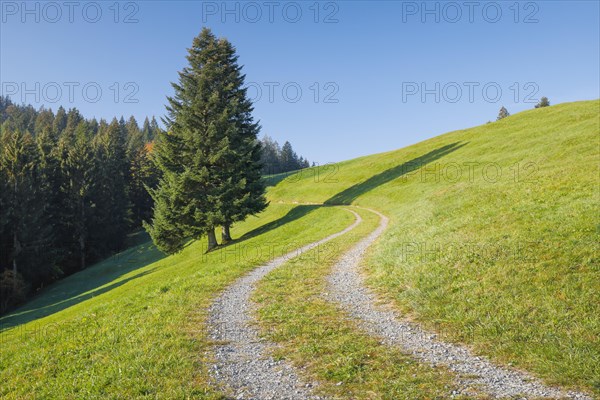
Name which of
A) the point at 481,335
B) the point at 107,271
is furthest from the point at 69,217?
the point at 481,335

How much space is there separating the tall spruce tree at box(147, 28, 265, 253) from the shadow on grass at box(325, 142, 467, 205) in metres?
15.0

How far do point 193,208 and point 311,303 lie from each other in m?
21.5

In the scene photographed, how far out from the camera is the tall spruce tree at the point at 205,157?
30547 mm

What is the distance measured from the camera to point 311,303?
Answer: 11781 mm

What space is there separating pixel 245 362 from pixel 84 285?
1522 inches

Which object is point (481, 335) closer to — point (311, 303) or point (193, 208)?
point (311, 303)

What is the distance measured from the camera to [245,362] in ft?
26.1

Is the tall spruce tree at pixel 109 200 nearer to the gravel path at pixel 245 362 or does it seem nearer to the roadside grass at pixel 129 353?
the roadside grass at pixel 129 353

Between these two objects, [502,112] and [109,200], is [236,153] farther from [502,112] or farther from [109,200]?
[502,112]

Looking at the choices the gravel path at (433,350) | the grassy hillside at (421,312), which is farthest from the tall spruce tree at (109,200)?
the gravel path at (433,350)

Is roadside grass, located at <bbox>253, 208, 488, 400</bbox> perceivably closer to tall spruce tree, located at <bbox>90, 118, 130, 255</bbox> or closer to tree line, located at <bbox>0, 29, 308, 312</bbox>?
tree line, located at <bbox>0, 29, 308, 312</bbox>

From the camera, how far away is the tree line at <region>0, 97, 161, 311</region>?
4806cm

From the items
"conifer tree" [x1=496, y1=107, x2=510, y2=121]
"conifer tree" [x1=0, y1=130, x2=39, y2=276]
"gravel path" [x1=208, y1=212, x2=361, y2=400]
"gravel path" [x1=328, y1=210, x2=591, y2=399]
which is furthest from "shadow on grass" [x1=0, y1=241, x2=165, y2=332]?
"conifer tree" [x1=496, y1=107, x2=510, y2=121]

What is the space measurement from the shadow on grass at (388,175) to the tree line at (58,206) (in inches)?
1614
